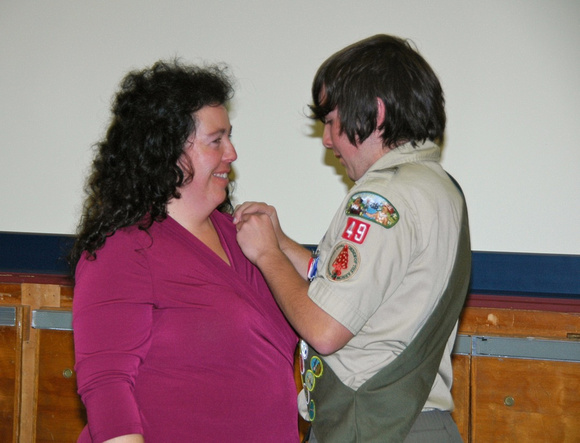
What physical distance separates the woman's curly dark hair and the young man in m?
0.29

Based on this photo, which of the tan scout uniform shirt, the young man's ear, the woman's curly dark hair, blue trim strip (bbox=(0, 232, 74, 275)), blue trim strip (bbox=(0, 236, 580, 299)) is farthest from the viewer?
blue trim strip (bbox=(0, 232, 74, 275))

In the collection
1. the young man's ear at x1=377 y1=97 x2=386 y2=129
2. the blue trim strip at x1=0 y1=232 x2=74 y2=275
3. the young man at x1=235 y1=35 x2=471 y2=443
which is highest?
the young man's ear at x1=377 y1=97 x2=386 y2=129

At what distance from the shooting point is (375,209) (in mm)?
1198

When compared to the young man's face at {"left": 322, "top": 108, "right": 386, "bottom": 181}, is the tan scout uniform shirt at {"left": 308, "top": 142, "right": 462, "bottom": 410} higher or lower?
lower

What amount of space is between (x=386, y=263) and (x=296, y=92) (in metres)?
1.37

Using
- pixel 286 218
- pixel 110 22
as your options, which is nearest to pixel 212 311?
pixel 286 218

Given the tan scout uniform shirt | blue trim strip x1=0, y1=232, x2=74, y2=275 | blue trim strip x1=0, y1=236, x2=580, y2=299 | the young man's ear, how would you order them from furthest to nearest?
blue trim strip x1=0, y1=232, x2=74, y2=275
blue trim strip x1=0, y1=236, x2=580, y2=299
the young man's ear
the tan scout uniform shirt

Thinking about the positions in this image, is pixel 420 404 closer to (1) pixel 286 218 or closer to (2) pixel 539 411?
(2) pixel 539 411

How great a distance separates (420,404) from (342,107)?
636mm

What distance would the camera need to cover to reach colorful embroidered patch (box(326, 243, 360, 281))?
1187mm

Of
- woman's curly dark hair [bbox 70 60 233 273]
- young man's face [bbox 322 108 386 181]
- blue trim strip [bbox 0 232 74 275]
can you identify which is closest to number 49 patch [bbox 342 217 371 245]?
young man's face [bbox 322 108 386 181]

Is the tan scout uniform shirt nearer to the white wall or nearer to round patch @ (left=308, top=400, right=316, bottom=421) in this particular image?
round patch @ (left=308, top=400, right=316, bottom=421)

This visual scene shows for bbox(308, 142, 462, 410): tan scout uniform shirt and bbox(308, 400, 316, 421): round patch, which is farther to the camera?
bbox(308, 400, 316, 421): round patch

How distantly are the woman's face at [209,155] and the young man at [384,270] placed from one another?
241 mm
